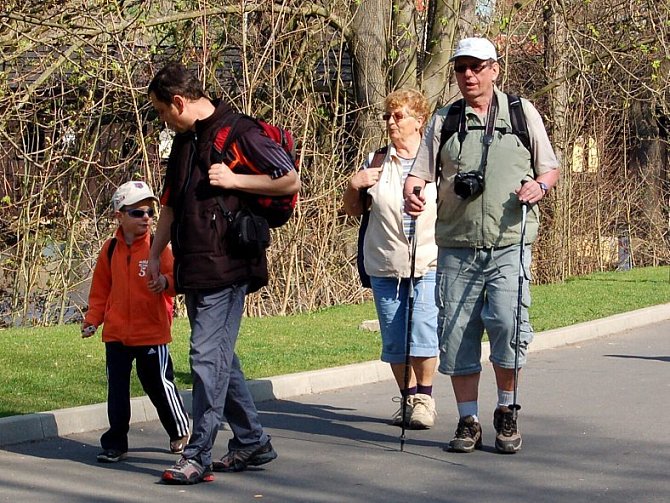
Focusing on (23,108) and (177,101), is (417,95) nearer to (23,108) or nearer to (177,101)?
(177,101)

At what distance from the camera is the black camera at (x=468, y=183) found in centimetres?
682

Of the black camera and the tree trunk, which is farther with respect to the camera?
the tree trunk

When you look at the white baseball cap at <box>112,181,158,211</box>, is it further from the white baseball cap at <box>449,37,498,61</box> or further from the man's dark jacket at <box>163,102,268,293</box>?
the white baseball cap at <box>449,37,498,61</box>

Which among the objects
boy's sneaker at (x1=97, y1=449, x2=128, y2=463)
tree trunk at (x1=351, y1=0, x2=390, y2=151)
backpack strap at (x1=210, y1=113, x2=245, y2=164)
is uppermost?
tree trunk at (x1=351, y1=0, x2=390, y2=151)

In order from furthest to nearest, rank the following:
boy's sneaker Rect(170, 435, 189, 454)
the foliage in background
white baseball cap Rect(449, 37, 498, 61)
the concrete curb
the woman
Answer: the foliage in background → the woman → the concrete curb → boy's sneaker Rect(170, 435, 189, 454) → white baseball cap Rect(449, 37, 498, 61)

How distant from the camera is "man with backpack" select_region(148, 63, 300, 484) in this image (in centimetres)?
635

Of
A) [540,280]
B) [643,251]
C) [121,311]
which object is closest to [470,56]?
[121,311]

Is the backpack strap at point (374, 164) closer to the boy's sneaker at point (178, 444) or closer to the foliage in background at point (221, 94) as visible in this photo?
the boy's sneaker at point (178, 444)

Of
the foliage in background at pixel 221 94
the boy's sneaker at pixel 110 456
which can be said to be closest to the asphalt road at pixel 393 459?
the boy's sneaker at pixel 110 456

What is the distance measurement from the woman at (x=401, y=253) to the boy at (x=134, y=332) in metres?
1.41

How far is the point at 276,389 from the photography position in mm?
9438

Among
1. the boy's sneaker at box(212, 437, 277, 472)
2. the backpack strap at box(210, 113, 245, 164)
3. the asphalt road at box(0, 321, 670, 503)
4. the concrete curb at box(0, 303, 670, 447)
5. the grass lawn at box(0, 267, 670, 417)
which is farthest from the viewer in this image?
the grass lawn at box(0, 267, 670, 417)

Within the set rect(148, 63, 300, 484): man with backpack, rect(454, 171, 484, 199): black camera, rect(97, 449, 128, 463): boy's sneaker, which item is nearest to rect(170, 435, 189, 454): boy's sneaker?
rect(97, 449, 128, 463): boy's sneaker

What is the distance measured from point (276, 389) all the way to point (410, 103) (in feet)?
8.10
